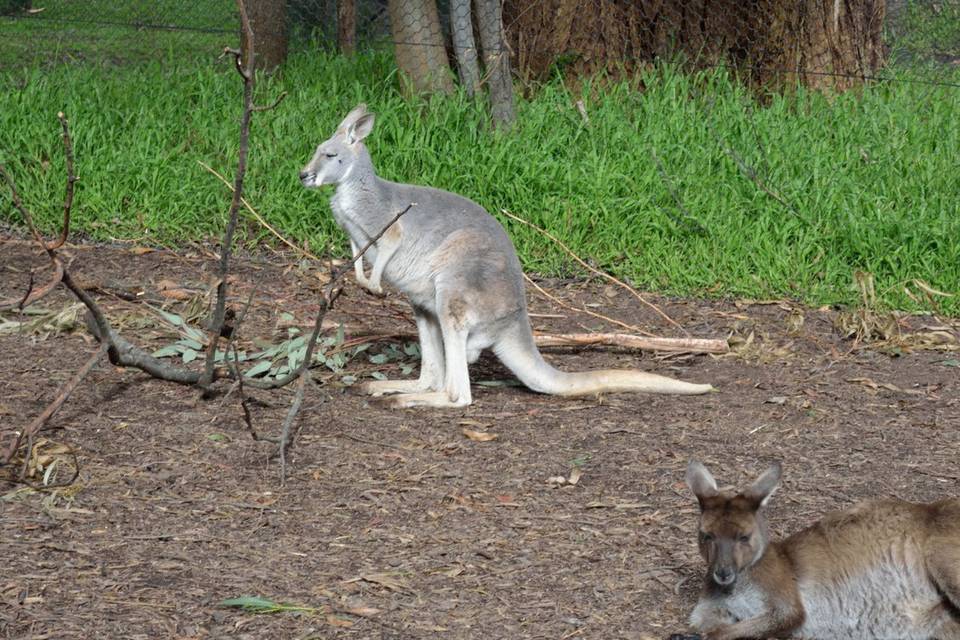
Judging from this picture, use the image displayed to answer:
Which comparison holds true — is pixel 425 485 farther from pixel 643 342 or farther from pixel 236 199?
pixel 643 342

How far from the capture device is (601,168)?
281 inches

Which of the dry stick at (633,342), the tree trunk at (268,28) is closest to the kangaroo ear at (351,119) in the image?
the dry stick at (633,342)

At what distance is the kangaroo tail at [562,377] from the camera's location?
4.93m

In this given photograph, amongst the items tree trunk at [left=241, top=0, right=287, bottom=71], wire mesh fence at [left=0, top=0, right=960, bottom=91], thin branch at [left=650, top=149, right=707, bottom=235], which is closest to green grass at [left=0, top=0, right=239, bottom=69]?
wire mesh fence at [left=0, top=0, right=960, bottom=91]

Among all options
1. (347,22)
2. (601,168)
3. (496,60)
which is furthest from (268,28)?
(601,168)

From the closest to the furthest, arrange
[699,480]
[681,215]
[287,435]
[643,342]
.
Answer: [699,480]
[287,435]
[643,342]
[681,215]

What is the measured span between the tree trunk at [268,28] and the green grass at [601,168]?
1.41ft

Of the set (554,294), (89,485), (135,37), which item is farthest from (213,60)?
(89,485)

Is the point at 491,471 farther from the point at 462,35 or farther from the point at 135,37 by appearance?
the point at 135,37

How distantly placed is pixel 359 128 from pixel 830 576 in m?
2.85

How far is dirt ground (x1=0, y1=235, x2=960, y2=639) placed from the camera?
126 inches

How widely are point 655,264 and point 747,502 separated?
3723mm

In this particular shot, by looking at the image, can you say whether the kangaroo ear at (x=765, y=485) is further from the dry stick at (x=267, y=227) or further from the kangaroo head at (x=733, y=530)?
the dry stick at (x=267, y=227)

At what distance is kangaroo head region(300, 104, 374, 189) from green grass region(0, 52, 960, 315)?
5.96 ft
